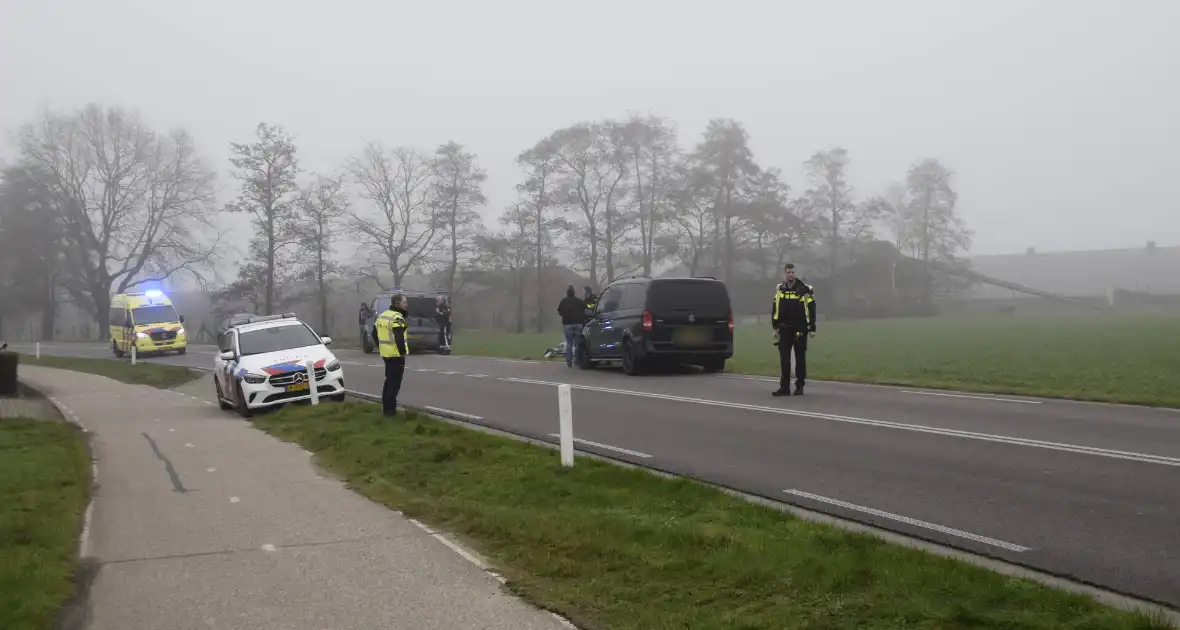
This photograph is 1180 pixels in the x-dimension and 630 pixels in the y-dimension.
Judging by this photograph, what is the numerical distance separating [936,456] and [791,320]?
5764 mm

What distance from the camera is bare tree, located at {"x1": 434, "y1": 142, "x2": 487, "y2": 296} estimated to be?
59.3 m

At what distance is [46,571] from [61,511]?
2354 mm

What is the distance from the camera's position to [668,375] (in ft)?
66.6

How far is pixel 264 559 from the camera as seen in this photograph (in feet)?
22.4

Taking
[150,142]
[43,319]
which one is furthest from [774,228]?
[43,319]

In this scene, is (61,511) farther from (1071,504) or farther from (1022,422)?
(1022,422)

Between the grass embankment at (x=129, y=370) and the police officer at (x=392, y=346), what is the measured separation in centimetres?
1441

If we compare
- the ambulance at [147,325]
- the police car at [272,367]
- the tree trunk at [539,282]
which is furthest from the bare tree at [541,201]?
the police car at [272,367]

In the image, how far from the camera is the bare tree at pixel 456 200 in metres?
59.3

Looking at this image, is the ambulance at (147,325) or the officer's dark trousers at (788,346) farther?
the ambulance at (147,325)

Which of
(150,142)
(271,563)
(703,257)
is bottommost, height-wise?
(271,563)

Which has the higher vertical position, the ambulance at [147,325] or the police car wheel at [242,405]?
the ambulance at [147,325]

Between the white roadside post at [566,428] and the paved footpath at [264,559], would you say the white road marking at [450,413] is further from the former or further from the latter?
the white roadside post at [566,428]

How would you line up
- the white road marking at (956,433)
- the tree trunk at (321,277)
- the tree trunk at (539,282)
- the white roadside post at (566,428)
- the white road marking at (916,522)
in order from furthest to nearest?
the tree trunk at (539,282)
the tree trunk at (321,277)
the white roadside post at (566,428)
the white road marking at (956,433)
the white road marking at (916,522)
